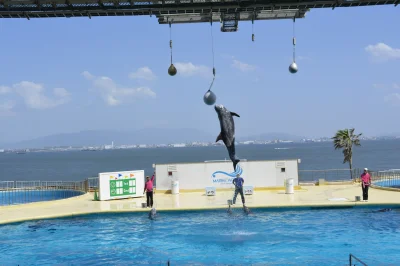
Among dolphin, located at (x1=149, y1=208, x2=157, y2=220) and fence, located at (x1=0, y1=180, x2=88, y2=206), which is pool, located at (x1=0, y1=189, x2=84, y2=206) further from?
dolphin, located at (x1=149, y1=208, x2=157, y2=220)

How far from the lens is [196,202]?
2234cm

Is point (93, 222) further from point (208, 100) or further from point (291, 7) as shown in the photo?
point (291, 7)

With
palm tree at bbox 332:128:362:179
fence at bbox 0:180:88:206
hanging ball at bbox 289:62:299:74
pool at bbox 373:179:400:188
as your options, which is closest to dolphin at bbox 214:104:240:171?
hanging ball at bbox 289:62:299:74

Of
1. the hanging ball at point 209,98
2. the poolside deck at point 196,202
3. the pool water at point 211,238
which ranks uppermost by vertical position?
the hanging ball at point 209,98

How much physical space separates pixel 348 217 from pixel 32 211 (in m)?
14.0

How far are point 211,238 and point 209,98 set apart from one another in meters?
5.89

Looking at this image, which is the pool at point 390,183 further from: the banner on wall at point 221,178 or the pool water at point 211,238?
the pool water at point 211,238

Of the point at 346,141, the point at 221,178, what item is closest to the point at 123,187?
the point at 221,178

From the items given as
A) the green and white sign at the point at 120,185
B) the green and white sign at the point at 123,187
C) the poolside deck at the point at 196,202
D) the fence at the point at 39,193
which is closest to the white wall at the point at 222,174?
the poolside deck at the point at 196,202

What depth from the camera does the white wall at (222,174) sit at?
27109mm

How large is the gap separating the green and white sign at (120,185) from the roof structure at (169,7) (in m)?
13.1

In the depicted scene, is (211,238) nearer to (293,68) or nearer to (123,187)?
(293,68)

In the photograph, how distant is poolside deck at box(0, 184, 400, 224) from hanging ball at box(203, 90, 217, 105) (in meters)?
9.42

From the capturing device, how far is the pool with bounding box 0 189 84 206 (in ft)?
103
